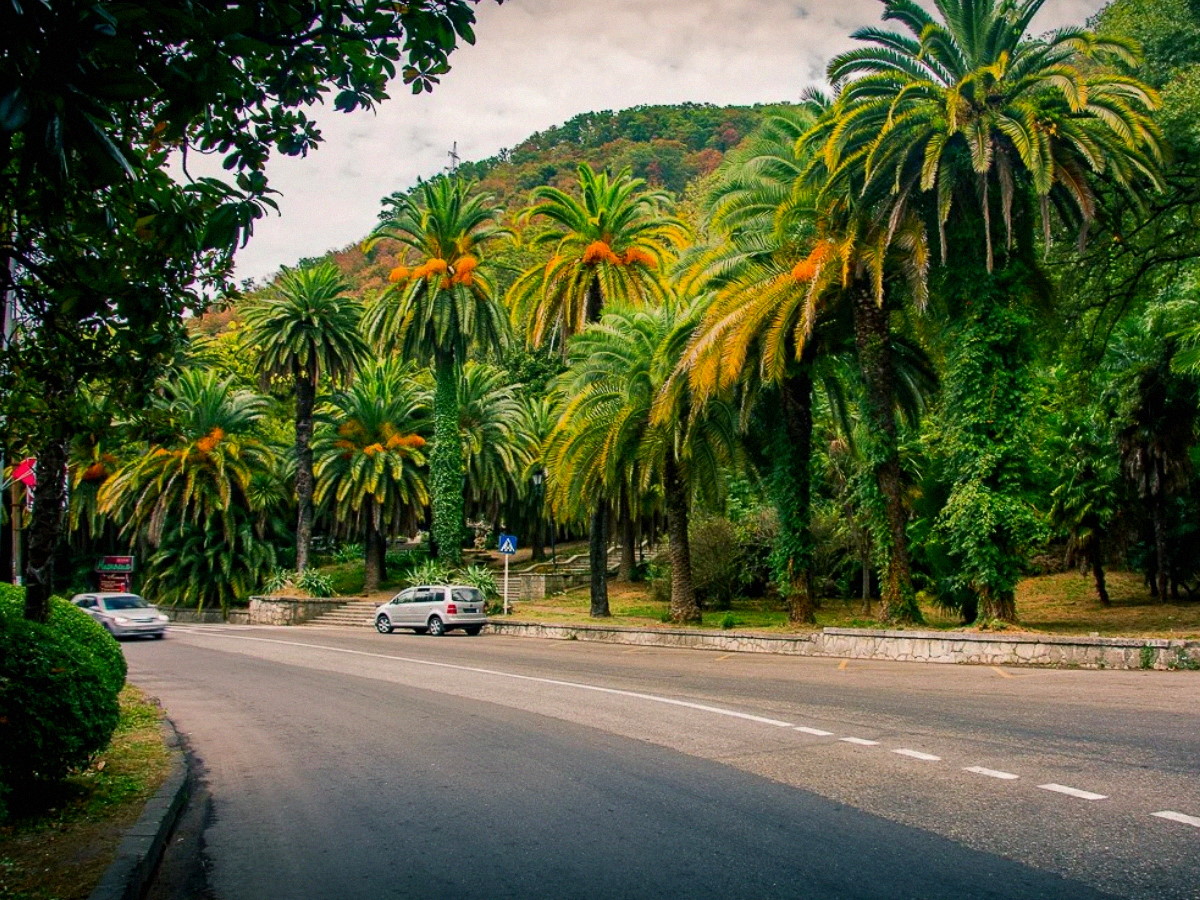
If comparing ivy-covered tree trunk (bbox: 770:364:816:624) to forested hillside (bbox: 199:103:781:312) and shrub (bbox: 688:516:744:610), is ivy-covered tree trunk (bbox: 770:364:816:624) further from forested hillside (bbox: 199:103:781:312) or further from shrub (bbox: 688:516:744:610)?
forested hillside (bbox: 199:103:781:312)

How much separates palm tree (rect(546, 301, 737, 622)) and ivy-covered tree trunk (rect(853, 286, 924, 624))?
5.50 m

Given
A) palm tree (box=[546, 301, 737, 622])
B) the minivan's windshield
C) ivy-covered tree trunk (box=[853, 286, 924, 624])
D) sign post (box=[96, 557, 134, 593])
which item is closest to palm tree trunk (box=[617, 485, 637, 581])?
palm tree (box=[546, 301, 737, 622])

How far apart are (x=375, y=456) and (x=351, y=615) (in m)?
7.56

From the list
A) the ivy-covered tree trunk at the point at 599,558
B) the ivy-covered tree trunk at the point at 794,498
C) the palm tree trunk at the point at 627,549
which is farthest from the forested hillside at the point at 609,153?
the ivy-covered tree trunk at the point at 794,498

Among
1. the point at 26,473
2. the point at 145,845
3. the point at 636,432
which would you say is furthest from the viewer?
the point at 636,432

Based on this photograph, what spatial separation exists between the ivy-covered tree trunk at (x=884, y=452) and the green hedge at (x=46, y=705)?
56.4ft

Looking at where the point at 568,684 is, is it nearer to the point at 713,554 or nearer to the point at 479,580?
the point at 713,554

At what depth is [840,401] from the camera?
93.6ft

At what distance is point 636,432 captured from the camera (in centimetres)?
2919

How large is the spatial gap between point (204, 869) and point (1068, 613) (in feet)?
85.6

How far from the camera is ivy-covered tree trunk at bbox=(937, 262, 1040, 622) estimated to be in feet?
65.4

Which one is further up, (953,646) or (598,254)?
(598,254)

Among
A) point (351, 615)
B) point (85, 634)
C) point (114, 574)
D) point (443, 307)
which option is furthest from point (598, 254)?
point (114, 574)

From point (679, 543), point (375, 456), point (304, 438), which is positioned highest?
point (304, 438)
